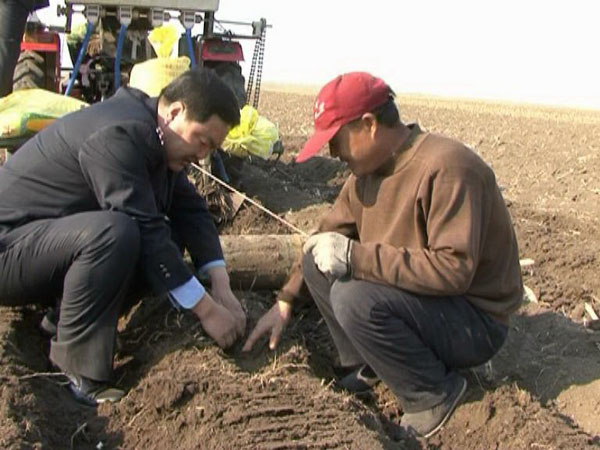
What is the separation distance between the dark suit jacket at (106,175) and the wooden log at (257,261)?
897mm

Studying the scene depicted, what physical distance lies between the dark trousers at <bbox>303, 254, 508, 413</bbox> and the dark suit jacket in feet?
2.28

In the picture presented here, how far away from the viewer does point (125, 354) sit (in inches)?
149

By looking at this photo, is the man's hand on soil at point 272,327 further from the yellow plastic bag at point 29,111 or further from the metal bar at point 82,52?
the metal bar at point 82,52

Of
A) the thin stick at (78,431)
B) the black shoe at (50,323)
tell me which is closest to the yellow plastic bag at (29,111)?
the black shoe at (50,323)

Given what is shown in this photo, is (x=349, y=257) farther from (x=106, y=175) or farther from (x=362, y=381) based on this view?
(x=106, y=175)

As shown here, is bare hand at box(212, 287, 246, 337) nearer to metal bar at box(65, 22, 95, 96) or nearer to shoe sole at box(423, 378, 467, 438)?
shoe sole at box(423, 378, 467, 438)

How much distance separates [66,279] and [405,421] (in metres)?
1.52

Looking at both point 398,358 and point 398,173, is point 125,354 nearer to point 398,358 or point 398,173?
point 398,358

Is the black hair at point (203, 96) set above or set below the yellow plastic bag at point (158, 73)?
above

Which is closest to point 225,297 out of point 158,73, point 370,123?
point 370,123

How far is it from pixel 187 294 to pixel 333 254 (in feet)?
1.97

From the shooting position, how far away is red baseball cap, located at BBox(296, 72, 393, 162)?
3.14 meters

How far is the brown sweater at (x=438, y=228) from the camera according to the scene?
309cm

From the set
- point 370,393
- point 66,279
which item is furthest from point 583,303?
point 66,279
